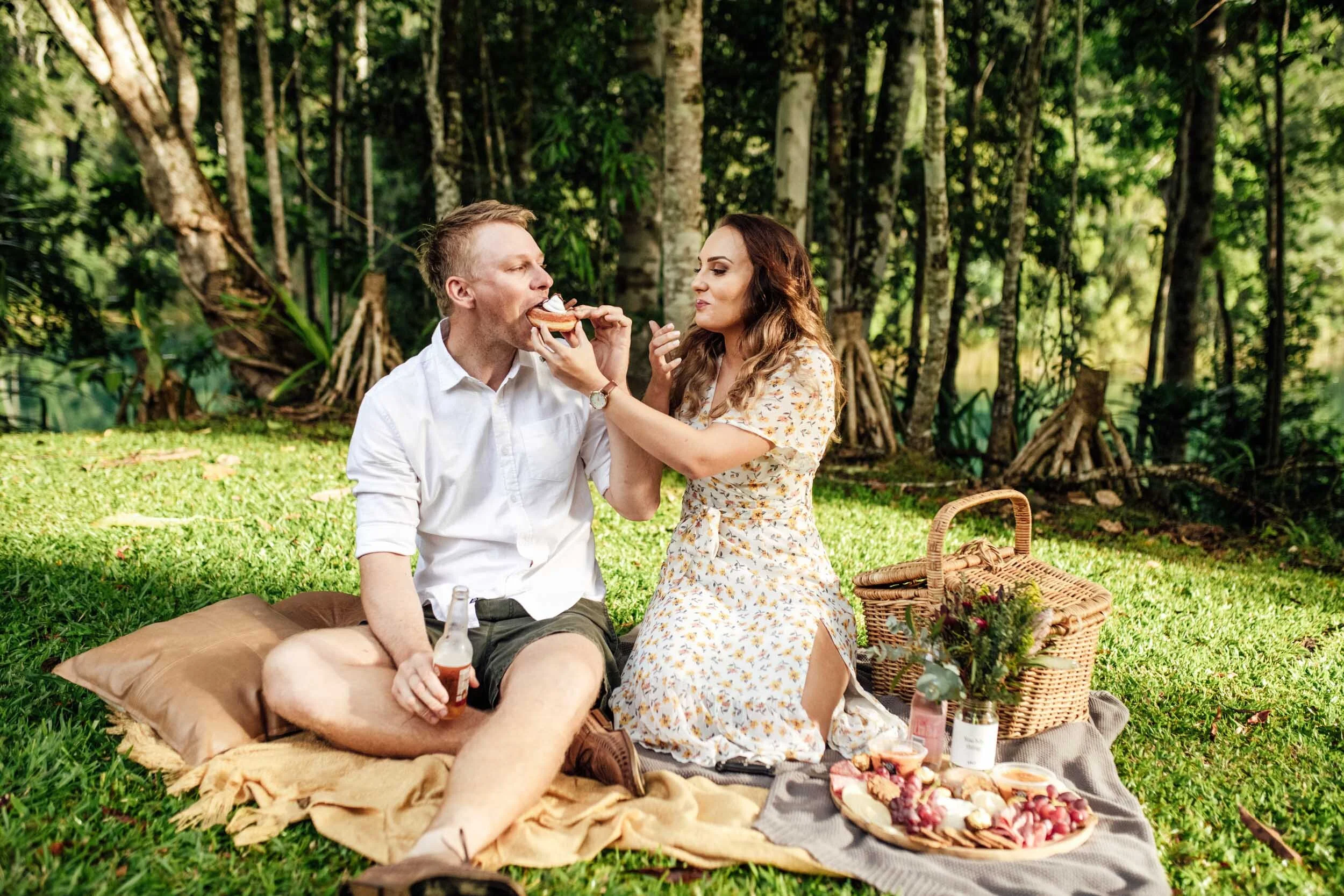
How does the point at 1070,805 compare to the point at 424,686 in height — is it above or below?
below

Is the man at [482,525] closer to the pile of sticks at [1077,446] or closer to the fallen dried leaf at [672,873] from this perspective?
the fallen dried leaf at [672,873]

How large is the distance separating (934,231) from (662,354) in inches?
190

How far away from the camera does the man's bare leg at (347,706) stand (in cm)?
281

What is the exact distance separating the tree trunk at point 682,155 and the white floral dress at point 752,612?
3498 millimetres

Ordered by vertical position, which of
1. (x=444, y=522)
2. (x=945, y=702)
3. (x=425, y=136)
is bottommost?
(x=945, y=702)

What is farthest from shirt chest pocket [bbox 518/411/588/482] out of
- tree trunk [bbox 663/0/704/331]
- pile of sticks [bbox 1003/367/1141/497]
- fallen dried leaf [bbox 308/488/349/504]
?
pile of sticks [bbox 1003/367/1141/497]

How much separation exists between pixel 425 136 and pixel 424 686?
35.7 ft

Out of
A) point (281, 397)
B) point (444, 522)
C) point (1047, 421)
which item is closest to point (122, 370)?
point (281, 397)

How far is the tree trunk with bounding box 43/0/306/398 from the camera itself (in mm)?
8508

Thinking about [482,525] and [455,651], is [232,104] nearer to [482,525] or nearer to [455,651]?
[482,525]

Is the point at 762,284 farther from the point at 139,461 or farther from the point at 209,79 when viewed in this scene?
the point at 209,79

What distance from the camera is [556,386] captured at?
11.0 feet

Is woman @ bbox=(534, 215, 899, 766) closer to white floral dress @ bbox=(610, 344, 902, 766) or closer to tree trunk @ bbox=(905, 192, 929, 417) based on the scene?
white floral dress @ bbox=(610, 344, 902, 766)

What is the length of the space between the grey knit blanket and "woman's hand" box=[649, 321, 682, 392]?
45.1 inches
